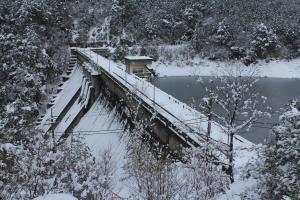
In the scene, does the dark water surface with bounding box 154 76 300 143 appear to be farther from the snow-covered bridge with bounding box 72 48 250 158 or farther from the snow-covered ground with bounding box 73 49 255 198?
the snow-covered bridge with bounding box 72 48 250 158

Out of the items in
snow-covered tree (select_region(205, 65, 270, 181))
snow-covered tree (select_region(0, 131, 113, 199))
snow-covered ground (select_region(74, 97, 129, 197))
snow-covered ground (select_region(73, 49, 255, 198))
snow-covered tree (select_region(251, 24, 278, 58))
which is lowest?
snow-covered ground (select_region(74, 97, 129, 197))

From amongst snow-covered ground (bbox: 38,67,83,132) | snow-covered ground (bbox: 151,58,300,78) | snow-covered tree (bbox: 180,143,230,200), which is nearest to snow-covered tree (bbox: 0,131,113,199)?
snow-covered tree (bbox: 180,143,230,200)

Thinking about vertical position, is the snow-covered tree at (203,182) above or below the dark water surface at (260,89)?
above

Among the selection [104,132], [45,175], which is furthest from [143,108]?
[45,175]

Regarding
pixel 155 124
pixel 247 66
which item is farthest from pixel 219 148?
pixel 247 66

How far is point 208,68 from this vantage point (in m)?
56.7

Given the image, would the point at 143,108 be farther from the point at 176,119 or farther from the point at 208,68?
the point at 208,68

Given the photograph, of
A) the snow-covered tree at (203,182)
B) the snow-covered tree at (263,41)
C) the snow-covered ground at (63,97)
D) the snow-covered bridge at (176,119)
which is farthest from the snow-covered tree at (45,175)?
the snow-covered tree at (263,41)

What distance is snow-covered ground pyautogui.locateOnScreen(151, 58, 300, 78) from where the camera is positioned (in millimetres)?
53562

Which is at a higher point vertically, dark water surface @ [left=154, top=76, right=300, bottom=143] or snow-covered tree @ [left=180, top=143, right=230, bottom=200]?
snow-covered tree @ [left=180, top=143, right=230, bottom=200]

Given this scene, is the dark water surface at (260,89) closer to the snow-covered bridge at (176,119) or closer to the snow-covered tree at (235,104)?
the snow-covered bridge at (176,119)

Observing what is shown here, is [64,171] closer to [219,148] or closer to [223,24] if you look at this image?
[219,148]

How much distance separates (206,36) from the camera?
60562 millimetres

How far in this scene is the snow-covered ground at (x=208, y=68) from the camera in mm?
53562
